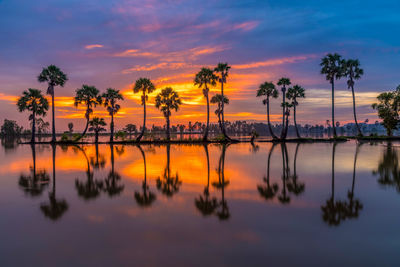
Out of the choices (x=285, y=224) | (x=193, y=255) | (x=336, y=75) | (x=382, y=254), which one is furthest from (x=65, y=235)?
(x=336, y=75)

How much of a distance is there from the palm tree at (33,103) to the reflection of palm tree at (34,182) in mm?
50636

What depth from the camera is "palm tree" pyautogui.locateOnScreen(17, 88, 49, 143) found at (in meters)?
60.8

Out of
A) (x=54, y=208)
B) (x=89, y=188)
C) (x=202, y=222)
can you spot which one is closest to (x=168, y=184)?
(x=89, y=188)

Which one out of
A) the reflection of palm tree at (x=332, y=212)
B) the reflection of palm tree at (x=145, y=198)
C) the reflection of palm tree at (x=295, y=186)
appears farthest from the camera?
the reflection of palm tree at (x=295, y=186)

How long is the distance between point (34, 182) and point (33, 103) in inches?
2244

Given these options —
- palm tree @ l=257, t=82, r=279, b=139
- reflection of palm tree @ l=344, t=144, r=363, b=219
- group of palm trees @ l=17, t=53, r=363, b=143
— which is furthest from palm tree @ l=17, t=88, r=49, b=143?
reflection of palm tree @ l=344, t=144, r=363, b=219

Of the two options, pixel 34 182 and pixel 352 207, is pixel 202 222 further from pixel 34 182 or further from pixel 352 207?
pixel 34 182

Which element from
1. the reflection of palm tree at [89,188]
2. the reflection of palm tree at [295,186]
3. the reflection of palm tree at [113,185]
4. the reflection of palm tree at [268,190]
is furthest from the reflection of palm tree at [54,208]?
the reflection of palm tree at [295,186]

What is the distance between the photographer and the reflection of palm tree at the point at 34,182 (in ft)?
41.6

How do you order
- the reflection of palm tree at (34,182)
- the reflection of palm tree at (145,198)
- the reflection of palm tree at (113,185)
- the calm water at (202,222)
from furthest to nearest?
1. the reflection of palm tree at (34,182)
2. the reflection of palm tree at (113,185)
3. the reflection of palm tree at (145,198)
4. the calm water at (202,222)

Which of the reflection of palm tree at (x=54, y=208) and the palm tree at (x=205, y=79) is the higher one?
the palm tree at (x=205, y=79)

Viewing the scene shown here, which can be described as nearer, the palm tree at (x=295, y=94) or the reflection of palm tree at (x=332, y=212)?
the reflection of palm tree at (x=332, y=212)

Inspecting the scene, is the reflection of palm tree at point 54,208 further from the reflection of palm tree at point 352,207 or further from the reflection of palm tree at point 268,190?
the reflection of palm tree at point 352,207

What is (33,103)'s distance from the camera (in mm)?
62156
